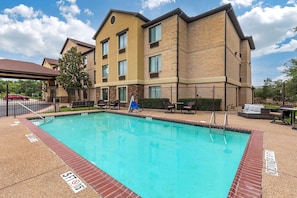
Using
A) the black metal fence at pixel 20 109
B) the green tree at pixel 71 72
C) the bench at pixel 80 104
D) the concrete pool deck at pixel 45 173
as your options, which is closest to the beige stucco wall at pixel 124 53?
the bench at pixel 80 104

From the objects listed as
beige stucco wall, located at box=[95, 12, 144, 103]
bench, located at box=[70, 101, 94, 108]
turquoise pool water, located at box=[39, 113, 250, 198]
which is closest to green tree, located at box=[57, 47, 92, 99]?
beige stucco wall, located at box=[95, 12, 144, 103]

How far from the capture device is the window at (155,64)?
15328 mm

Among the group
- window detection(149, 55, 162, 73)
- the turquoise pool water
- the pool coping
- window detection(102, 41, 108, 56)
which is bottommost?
the turquoise pool water

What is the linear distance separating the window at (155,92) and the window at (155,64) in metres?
1.81

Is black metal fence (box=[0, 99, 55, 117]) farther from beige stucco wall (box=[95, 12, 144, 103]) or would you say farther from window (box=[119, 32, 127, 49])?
window (box=[119, 32, 127, 49])

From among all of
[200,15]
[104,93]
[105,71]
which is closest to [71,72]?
[105,71]

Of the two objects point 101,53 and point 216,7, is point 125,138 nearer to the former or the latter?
point 216,7

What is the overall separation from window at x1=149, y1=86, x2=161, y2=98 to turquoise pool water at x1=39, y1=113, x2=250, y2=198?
818 cm

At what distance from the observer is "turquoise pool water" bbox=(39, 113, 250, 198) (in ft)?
10.1

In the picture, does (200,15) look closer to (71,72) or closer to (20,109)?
(71,72)

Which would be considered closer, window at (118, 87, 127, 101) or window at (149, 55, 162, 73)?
window at (149, 55, 162, 73)

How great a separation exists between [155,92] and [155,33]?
631cm

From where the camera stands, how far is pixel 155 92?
1576 cm

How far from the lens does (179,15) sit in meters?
14.0
